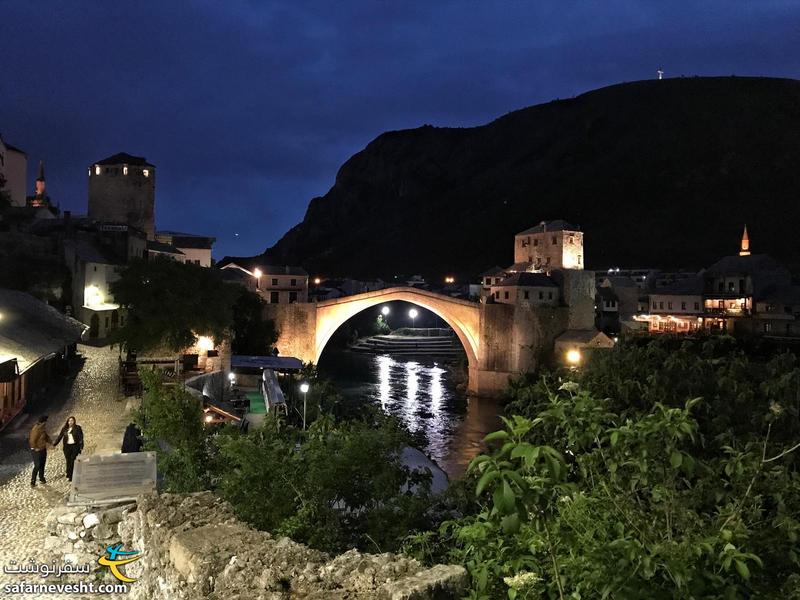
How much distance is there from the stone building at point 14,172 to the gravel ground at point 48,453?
998 inches

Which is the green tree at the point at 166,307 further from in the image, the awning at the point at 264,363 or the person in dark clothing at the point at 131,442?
the person in dark clothing at the point at 131,442

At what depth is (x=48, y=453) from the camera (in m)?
10.2

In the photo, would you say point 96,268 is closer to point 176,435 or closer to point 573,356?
point 176,435

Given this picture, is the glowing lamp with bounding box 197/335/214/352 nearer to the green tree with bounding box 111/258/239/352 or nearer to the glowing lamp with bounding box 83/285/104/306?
the green tree with bounding box 111/258/239/352

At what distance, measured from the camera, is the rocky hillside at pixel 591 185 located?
7944cm

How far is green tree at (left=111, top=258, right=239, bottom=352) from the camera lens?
18859mm

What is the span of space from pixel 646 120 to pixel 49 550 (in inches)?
4675

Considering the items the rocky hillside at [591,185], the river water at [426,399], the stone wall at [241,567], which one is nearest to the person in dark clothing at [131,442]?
the stone wall at [241,567]

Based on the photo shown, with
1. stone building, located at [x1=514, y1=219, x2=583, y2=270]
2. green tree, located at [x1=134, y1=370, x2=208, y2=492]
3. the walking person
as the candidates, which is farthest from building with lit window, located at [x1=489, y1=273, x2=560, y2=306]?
the walking person

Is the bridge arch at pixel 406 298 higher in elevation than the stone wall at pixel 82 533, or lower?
higher

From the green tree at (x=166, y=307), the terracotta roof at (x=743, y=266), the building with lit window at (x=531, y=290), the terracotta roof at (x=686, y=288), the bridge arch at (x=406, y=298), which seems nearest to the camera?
the green tree at (x=166, y=307)

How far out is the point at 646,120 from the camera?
109875 mm

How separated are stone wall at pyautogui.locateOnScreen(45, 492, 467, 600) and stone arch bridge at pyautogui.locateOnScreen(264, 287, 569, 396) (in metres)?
29.4

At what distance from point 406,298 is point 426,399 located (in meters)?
8.27
